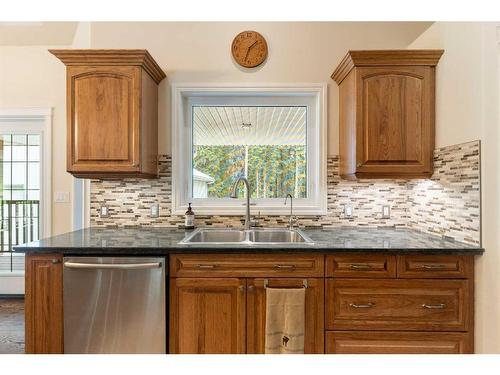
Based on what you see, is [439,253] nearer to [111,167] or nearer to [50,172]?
[111,167]

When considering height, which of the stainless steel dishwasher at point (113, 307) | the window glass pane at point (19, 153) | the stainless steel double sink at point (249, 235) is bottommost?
the stainless steel dishwasher at point (113, 307)

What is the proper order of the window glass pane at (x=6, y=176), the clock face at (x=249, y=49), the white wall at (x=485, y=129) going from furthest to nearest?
1. the window glass pane at (x=6, y=176)
2. the clock face at (x=249, y=49)
3. the white wall at (x=485, y=129)

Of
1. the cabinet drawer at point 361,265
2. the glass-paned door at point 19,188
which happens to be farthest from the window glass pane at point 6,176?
the cabinet drawer at point 361,265

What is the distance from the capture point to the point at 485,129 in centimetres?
176

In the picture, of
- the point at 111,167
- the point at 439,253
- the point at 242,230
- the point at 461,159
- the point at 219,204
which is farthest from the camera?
the point at 219,204

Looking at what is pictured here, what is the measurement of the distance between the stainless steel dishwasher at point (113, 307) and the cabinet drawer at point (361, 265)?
929 millimetres

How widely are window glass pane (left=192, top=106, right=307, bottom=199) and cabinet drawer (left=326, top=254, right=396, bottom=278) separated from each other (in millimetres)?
939

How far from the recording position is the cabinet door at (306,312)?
1.81 metres

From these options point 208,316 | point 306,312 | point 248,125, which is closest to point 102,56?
point 248,125

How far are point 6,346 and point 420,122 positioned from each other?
11.0 ft

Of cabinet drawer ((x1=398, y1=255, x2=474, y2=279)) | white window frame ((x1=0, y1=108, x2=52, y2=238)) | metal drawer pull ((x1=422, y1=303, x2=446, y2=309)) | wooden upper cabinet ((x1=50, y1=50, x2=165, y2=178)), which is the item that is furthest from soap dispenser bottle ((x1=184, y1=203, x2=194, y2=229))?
white window frame ((x1=0, y1=108, x2=52, y2=238))

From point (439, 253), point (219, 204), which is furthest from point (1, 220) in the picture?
point (439, 253)

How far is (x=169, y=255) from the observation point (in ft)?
6.03

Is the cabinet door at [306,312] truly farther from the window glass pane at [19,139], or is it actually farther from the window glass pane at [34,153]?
the window glass pane at [19,139]
